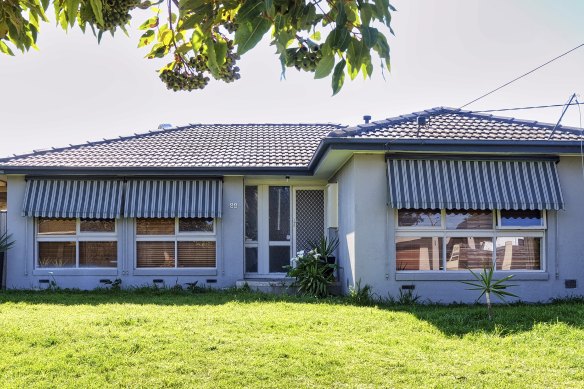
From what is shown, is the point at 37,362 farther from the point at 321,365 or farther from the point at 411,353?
the point at 411,353

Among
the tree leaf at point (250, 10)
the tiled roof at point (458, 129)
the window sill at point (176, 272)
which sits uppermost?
the tiled roof at point (458, 129)

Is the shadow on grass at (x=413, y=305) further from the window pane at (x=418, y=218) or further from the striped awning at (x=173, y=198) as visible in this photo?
the striped awning at (x=173, y=198)

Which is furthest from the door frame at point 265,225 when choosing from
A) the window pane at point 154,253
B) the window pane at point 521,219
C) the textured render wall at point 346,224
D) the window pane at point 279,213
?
the window pane at point 521,219

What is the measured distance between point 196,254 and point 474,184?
7.18 m

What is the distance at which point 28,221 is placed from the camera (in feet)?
46.4

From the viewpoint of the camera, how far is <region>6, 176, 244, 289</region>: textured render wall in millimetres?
14062

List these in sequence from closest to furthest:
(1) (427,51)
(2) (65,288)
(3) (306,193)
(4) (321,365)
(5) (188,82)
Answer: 1. (5) (188,82)
2. (4) (321,365)
3. (1) (427,51)
4. (2) (65,288)
5. (3) (306,193)

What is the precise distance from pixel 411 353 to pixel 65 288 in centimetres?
1011

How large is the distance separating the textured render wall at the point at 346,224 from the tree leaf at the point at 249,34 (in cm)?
915

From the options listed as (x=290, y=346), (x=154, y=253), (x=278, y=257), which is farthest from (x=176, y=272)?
A: (x=290, y=346)

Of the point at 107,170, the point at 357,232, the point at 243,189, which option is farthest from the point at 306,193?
the point at 107,170

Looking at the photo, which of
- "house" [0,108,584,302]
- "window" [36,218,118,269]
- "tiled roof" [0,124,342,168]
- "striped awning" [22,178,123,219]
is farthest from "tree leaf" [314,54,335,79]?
"window" [36,218,118,269]

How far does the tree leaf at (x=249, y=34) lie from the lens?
245 cm

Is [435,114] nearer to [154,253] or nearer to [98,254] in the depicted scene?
[154,253]
